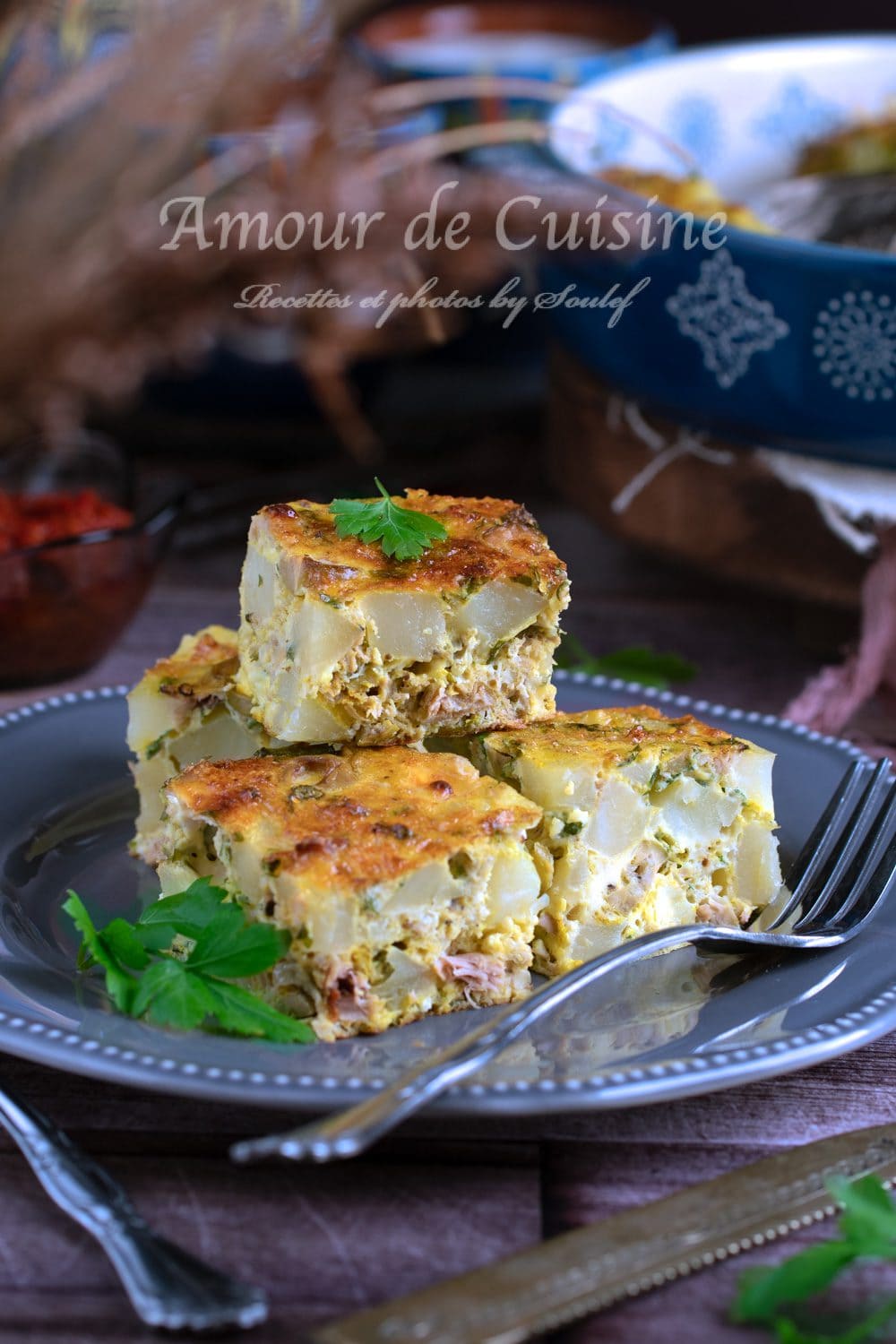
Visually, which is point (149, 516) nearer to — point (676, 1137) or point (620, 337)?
point (620, 337)

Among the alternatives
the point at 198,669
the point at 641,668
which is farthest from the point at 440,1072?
the point at 641,668

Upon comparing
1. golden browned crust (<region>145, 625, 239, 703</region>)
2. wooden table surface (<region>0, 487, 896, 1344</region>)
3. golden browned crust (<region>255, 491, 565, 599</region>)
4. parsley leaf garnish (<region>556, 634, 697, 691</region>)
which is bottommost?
parsley leaf garnish (<region>556, 634, 697, 691</region>)

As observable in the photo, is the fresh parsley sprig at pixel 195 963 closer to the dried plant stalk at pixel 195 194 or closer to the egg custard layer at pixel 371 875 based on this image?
the egg custard layer at pixel 371 875

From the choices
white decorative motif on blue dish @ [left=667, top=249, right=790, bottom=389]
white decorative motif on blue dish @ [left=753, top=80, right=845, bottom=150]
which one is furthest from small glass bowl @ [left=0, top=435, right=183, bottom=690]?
white decorative motif on blue dish @ [left=753, top=80, right=845, bottom=150]

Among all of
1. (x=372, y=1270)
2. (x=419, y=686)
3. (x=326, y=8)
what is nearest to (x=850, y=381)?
(x=419, y=686)

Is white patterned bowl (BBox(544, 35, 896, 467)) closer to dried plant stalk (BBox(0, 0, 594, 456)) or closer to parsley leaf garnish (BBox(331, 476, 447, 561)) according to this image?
dried plant stalk (BBox(0, 0, 594, 456))
